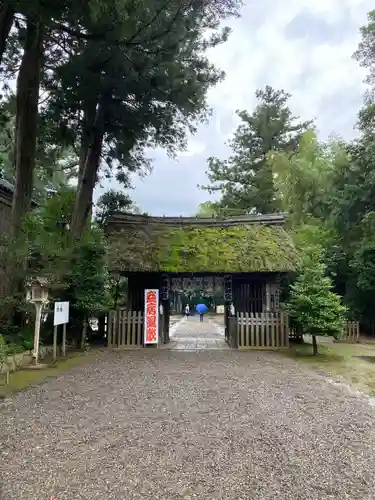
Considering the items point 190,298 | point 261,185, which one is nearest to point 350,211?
point 261,185

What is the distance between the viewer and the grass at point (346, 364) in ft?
24.5

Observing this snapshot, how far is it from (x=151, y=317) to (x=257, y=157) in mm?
17965

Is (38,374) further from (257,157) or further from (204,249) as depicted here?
(257,157)

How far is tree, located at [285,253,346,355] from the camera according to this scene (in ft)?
32.7

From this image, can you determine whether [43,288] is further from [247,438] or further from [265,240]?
[265,240]

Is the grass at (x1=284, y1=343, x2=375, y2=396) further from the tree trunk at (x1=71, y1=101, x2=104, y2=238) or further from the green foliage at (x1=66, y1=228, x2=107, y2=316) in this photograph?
the tree trunk at (x1=71, y1=101, x2=104, y2=238)

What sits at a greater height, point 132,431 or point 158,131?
point 158,131

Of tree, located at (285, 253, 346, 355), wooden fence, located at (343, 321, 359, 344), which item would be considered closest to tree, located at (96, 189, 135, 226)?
tree, located at (285, 253, 346, 355)

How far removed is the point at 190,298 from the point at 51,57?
27357mm

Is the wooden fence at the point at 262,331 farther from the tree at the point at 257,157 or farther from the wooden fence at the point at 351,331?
the tree at the point at 257,157

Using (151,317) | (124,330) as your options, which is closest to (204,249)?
(151,317)

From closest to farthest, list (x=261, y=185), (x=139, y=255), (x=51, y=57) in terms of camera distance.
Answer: (x=51, y=57) < (x=139, y=255) < (x=261, y=185)

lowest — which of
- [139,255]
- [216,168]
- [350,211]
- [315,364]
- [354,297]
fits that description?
[315,364]

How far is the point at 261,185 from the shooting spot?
85.0 ft
